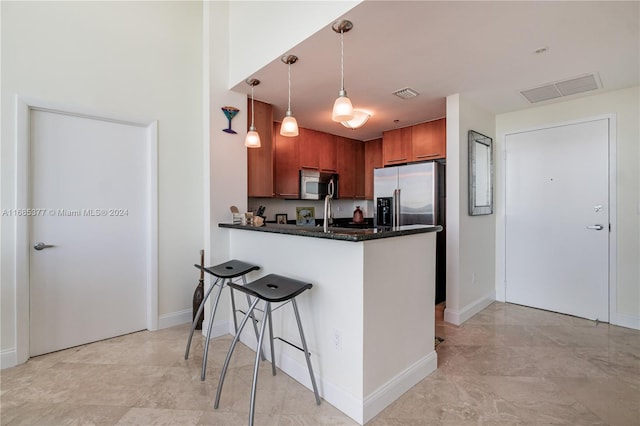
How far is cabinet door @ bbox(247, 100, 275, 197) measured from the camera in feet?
10.7

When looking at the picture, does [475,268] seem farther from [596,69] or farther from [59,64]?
[59,64]

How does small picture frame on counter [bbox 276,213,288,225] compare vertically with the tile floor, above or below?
above

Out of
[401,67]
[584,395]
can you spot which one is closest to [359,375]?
[584,395]

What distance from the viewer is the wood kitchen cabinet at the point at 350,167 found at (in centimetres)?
491

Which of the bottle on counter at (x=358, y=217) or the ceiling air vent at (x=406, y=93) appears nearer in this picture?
the ceiling air vent at (x=406, y=93)

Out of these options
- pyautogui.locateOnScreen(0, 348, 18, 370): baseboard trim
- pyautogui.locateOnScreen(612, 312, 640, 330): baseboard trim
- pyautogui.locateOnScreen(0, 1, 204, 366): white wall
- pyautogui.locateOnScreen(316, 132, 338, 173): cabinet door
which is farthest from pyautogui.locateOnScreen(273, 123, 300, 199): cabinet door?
pyautogui.locateOnScreen(612, 312, 640, 330): baseboard trim

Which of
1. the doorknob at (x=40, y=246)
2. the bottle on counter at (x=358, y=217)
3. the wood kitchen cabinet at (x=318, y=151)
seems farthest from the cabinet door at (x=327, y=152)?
the doorknob at (x=40, y=246)

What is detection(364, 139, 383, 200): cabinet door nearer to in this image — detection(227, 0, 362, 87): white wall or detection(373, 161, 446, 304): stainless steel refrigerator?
detection(373, 161, 446, 304): stainless steel refrigerator

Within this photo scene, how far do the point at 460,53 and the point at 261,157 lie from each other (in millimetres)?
2084

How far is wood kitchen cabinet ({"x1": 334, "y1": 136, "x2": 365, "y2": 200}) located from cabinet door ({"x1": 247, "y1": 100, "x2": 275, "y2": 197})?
66.5 inches

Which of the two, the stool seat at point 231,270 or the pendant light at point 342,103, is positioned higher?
the pendant light at point 342,103

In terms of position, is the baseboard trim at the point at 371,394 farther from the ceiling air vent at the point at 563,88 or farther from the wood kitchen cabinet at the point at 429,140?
the ceiling air vent at the point at 563,88

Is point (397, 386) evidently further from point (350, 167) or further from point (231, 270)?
point (350, 167)

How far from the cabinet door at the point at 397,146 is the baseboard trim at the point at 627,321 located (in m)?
2.81
